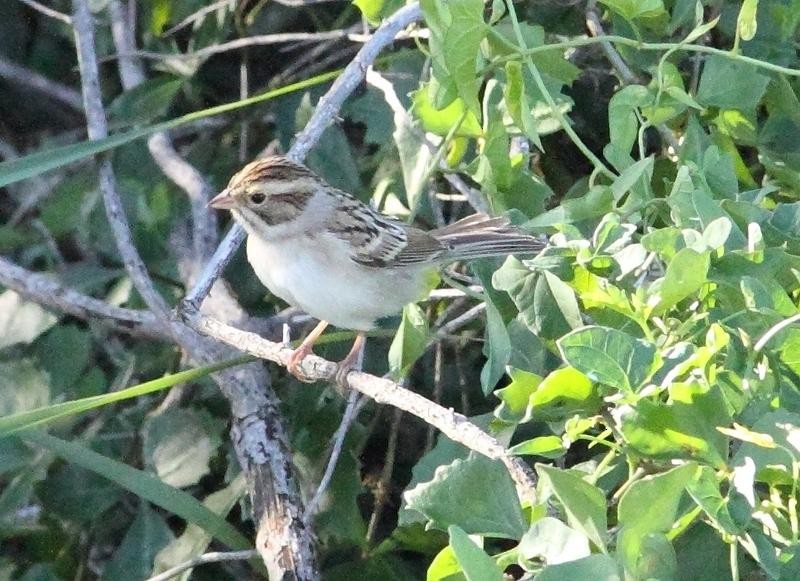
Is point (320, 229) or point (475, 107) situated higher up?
point (475, 107)

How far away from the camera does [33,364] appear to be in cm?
273

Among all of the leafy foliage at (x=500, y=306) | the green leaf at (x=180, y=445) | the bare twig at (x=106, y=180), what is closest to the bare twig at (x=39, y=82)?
the leafy foliage at (x=500, y=306)

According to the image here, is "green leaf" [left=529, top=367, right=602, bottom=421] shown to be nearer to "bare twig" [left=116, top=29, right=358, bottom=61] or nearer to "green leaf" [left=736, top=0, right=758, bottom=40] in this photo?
"green leaf" [left=736, top=0, right=758, bottom=40]

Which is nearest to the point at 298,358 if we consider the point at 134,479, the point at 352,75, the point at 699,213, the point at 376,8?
the point at 134,479

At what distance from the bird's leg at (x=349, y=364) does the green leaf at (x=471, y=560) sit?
0.95 metres

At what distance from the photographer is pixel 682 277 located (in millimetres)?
1381

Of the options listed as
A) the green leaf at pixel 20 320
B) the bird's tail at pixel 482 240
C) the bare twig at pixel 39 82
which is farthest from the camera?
the bare twig at pixel 39 82

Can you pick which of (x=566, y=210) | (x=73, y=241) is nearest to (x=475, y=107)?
(x=566, y=210)

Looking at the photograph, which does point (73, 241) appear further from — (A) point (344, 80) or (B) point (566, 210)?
(B) point (566, 210)

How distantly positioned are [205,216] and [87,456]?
0.88 meters

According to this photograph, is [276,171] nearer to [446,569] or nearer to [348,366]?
[348,366]

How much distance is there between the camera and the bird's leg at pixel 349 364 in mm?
2195

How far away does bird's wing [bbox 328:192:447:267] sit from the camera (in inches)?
103

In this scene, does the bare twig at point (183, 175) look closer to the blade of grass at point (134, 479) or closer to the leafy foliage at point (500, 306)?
the leafy foliage at point (500, 306)
